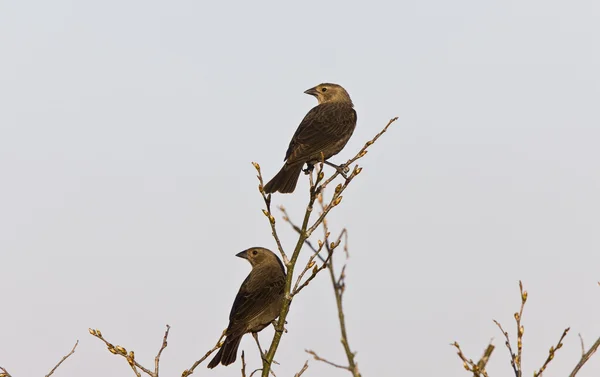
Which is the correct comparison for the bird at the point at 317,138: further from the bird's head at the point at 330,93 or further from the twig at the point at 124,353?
the twig at the point at 124,353

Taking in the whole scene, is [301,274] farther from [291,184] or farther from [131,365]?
[291,184]

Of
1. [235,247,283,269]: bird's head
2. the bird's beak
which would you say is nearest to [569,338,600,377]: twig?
[235,247,283,269]: bird's head

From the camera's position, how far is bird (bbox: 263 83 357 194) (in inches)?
329

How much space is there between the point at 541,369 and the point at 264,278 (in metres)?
4.61

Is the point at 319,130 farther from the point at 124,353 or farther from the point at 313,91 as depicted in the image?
the point at 124,353

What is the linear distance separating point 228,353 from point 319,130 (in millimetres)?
2928

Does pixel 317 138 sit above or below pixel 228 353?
above

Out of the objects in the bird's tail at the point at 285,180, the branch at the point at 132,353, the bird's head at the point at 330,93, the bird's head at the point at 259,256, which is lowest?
the branch at the point at 132,353

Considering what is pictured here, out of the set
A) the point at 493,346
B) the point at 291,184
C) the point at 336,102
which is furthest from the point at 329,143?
the point at 493,346

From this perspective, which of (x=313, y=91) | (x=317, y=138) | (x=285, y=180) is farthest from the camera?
(x=313, y=91)

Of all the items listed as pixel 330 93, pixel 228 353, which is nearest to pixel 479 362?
pixel 228 353

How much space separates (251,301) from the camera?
779cm

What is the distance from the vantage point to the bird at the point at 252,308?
7.59m

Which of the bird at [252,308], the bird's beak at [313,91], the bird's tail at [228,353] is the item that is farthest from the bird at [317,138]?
the bird's tail at [228,353]
